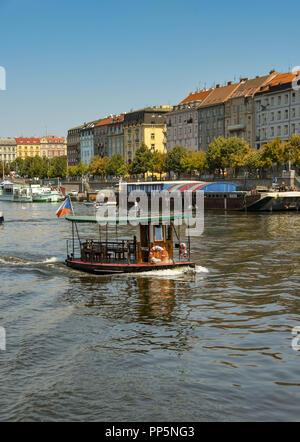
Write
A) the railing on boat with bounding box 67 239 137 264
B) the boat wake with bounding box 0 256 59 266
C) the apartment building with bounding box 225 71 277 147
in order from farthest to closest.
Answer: the apartment building with bounding box 225 71 277 147, the boat wake with bounding box 0 256 59 266, the railing on boat with bounding box 67 239 137 264

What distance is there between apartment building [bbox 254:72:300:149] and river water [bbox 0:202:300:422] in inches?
2757

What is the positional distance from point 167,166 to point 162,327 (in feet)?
367

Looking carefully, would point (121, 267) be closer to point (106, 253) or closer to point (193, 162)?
point (106, 253)

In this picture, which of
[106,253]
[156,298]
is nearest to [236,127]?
[106,253]

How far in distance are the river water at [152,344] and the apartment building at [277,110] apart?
7003 cm

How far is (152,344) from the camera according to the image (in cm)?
2150

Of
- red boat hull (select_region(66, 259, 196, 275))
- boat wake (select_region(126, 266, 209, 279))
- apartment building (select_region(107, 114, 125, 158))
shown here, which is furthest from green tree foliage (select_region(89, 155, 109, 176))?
boat wake (select_region(126, 266, 209, 279))

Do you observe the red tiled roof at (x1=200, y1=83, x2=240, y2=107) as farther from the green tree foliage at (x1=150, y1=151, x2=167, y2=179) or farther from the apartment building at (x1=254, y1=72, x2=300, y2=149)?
the green tree foliage at (x1=150, y1=151, x2=167, y2=179)

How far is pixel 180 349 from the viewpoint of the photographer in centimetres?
2097

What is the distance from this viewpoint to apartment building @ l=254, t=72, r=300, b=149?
342 feet

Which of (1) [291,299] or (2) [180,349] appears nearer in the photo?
(2) [180,349]

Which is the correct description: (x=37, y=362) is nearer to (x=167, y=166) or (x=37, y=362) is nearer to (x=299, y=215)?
(x=299, y=215)

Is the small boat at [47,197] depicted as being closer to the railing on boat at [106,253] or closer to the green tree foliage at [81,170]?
the green tree foliage at [81,170]
